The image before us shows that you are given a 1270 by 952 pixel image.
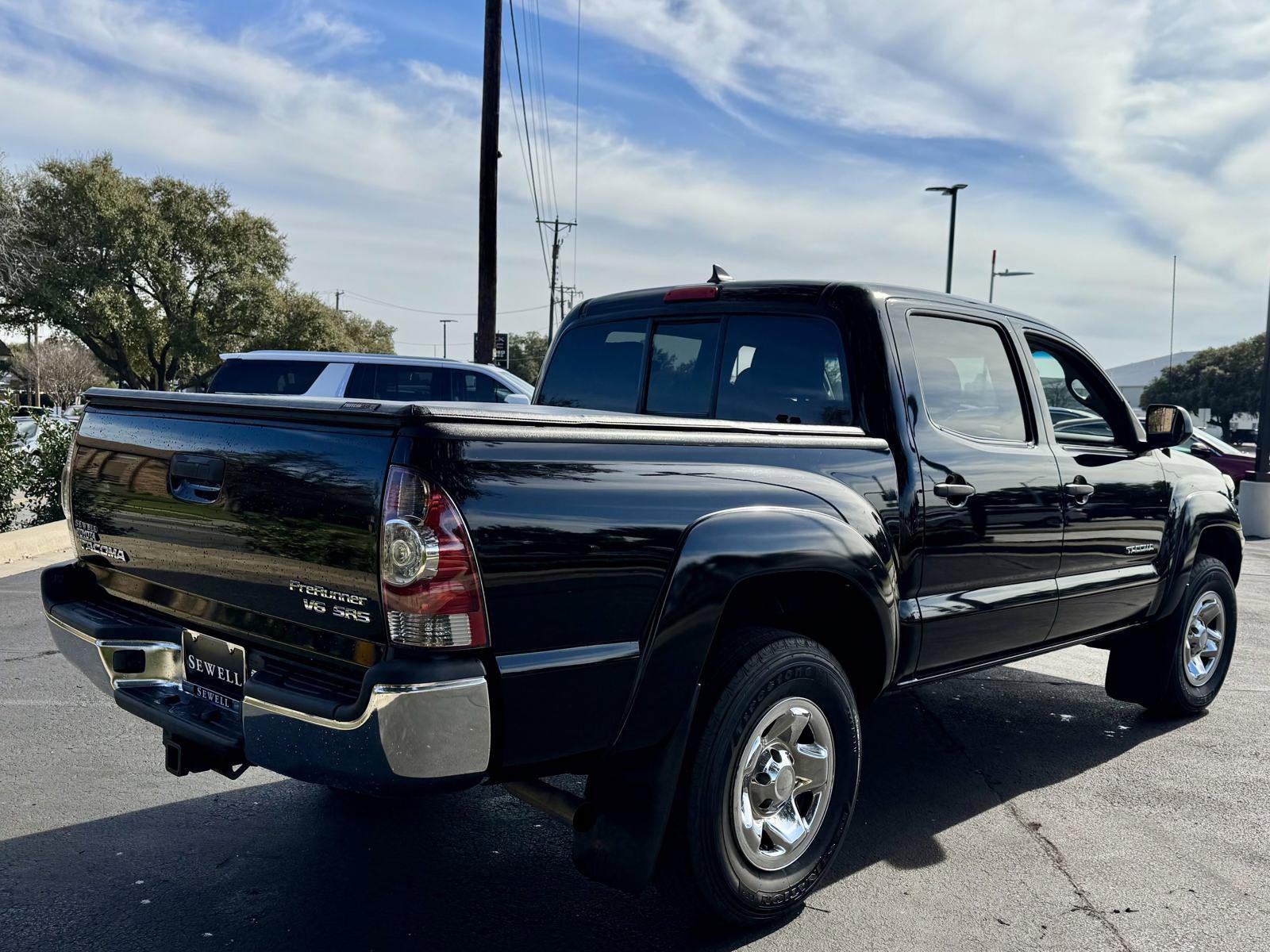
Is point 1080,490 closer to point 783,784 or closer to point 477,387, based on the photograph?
point 783,784

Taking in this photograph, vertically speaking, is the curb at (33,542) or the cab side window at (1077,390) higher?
the cab side window at (1077,390)

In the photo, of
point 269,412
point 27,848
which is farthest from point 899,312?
point 27,848

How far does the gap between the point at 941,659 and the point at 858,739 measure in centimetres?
64

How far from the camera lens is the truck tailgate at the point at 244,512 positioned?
2.47 meters

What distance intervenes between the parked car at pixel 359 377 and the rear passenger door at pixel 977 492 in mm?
7661

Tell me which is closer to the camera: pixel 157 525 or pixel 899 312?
pixel 157 525

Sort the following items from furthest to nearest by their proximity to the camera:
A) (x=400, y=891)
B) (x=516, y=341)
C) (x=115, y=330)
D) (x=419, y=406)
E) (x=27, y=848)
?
(x=516, y=341), (x=115, y=330), (x=27, y=848), (x=400, y=891), (x=419, y=406)

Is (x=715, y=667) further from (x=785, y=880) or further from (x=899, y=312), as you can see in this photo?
(x=899, y=312)

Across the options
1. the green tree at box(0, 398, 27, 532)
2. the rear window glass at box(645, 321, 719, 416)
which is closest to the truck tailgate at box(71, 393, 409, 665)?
the rear window glass at box(645, 321, 719, 416)

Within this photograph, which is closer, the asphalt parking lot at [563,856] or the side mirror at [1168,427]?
the asphalt parking lot at [563,856]

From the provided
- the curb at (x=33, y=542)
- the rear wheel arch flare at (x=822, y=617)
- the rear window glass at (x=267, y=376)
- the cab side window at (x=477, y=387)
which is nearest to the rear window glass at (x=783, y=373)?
the rear wheel arch flare at (x=822, y=617)

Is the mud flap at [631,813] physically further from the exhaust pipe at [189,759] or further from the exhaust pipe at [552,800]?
the exhaust pipe at [189,759]

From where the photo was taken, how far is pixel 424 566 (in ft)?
7.74

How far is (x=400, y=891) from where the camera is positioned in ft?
11.0
